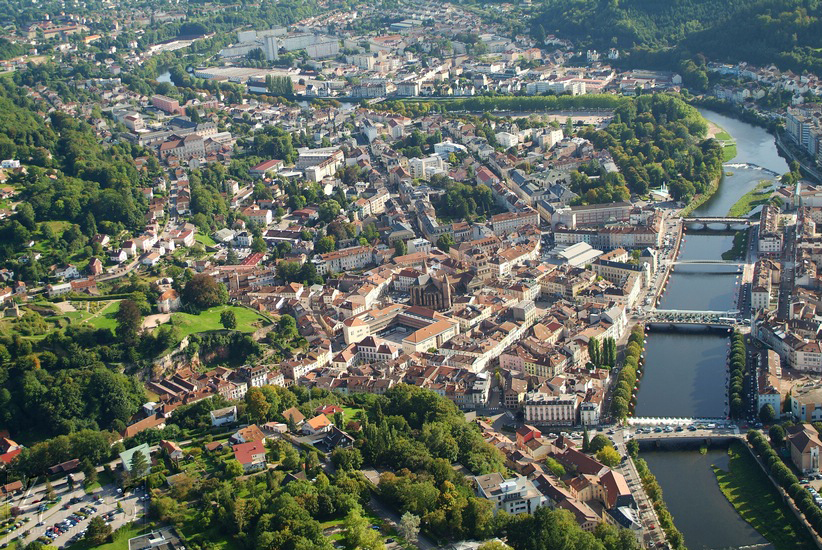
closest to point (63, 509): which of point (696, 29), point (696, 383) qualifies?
point (696, 383)

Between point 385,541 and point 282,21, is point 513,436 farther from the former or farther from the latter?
point 282,21

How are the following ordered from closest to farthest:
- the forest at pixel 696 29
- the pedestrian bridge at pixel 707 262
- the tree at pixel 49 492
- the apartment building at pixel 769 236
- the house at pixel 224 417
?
the tree at pixel 49 492 → the house at pixel 224 417 → the pedestrian bridge at pixel 707 262 → the apartment building at pixel 769 236 → the forest at pixel 696 29

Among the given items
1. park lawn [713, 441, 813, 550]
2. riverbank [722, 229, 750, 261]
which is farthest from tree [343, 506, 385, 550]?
riverbank [722, 229, 750, 261]

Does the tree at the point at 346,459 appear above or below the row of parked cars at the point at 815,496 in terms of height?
above

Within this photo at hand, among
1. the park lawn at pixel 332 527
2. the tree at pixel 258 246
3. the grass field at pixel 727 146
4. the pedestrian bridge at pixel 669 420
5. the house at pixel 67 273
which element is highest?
the house at pixel 67 273

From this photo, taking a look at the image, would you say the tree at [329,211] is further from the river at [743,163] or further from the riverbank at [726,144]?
the riverbank at [726,144]

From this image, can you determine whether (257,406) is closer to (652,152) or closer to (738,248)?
(738,248)

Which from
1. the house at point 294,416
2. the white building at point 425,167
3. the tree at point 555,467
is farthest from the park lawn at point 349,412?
the white building at point 425,167

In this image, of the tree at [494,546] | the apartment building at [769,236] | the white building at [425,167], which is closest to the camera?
the tree at [494,546]
